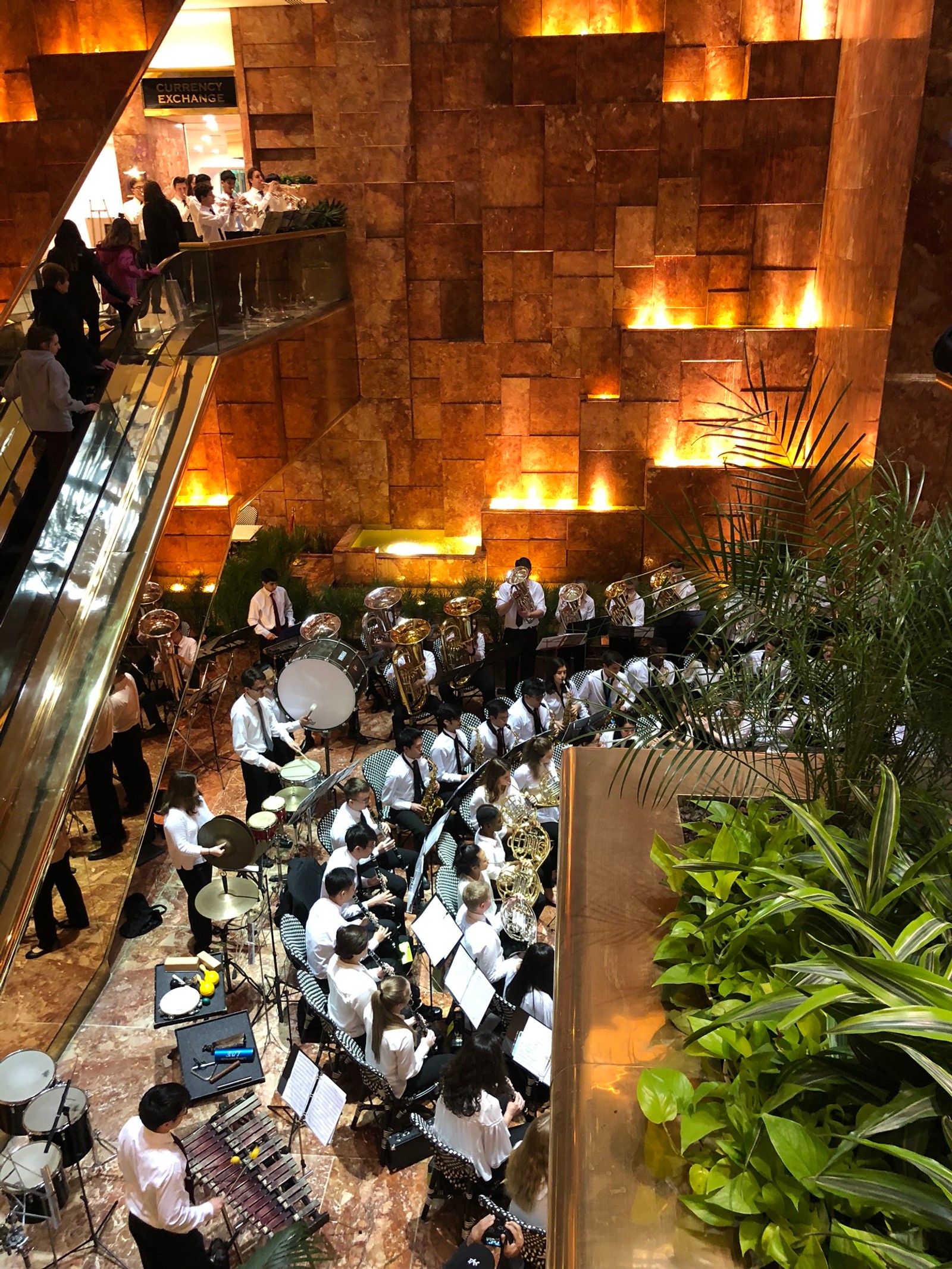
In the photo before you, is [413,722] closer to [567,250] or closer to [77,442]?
[77,442]

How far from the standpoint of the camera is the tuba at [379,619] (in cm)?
992

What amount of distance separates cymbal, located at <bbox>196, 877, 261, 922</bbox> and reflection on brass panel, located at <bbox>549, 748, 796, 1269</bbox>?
257 cm

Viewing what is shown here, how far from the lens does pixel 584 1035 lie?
2.83 meters

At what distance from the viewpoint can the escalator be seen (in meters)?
6.09

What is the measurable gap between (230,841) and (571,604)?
5213mm

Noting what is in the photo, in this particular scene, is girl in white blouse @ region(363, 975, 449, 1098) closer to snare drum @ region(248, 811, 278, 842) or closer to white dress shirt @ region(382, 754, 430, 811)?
snare drum @ region(248, 811, 278, 842)

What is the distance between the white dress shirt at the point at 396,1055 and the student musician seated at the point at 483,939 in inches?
22.5

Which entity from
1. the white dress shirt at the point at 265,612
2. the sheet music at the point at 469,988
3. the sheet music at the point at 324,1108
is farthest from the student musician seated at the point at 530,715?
the sheet music at the point at 324,1108

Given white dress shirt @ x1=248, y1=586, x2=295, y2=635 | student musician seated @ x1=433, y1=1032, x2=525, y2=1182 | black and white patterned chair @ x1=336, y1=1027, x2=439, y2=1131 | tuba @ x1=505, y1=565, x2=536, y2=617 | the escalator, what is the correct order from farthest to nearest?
white dress shirt @ x1=248, y1=586, x2=295, y2=635
tuba @ x1=505, y1=565, x2=536, y2=617
the escalator
black and white patterned chair @ x1=336, y1=1027, x2=439, y2=1131
student musician seated @ x1=433, y1=1032, x2=525, y2=1182

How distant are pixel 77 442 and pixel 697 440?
24.8 ft

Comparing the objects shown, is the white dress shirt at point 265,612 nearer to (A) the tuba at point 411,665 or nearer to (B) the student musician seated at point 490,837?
(A) the tuba at point 411,665

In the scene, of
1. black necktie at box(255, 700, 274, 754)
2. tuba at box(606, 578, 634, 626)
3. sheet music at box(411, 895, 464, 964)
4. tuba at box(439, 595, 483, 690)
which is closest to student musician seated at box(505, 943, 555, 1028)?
sheet music at box(411, 895, 464, 964)

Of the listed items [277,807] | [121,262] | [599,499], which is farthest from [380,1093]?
[599,499]

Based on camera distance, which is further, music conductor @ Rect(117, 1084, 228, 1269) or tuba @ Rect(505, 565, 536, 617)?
tuba @ Rect(505, 565, 536, 617)
